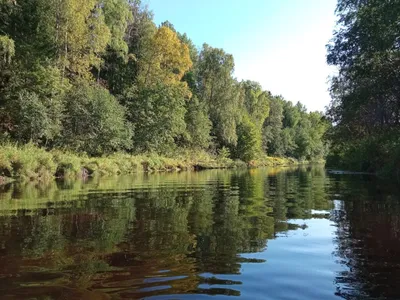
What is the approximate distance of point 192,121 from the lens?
55375 millimetres

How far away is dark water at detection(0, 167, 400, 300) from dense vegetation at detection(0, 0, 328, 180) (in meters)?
20.8

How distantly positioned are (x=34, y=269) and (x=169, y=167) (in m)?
37.3

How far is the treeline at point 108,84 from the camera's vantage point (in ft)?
101

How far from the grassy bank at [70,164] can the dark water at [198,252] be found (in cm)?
1141

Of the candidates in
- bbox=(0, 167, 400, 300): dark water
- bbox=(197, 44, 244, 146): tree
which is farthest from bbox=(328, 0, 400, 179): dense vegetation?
bbox=(197, 44, 244, 146): tree

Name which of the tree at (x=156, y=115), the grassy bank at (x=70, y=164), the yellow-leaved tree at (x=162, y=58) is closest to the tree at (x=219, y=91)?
the yellow-leaved tree at (x=162, y=58)

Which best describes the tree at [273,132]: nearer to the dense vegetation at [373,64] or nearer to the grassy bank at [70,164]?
the grassy bank at [70,164]

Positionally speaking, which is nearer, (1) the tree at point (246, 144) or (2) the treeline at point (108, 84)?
(2) the treeline at point (108, 84)

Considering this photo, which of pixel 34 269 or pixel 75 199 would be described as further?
pixel 75 199

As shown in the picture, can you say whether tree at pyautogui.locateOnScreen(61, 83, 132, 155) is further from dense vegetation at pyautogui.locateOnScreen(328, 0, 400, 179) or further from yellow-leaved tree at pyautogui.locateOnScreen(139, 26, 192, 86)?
dense vegetation at pyautogui.locateOnScreen(328, 0, 400, 179)

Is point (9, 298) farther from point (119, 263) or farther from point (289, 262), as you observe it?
point (289, 262)

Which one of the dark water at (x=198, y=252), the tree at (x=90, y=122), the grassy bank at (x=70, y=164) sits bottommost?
the dark water at (x=198, y=252)

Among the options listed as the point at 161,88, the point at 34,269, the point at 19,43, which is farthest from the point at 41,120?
the point at 34,269

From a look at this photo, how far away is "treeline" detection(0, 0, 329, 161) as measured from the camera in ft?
101
